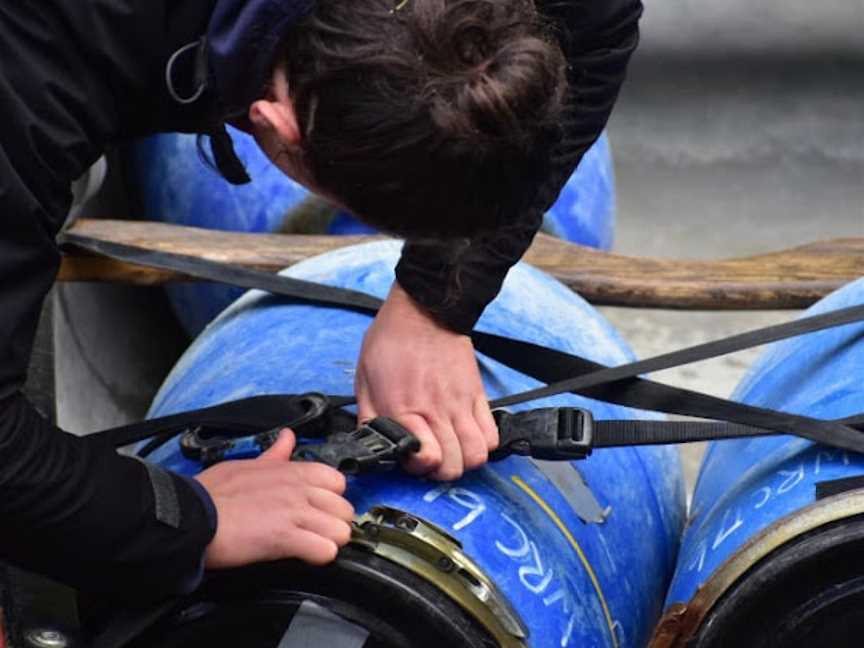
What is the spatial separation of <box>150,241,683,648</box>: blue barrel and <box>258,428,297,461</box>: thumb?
63mm

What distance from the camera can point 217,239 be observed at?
2154mm

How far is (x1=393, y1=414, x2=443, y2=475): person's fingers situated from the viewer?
134 centimetres

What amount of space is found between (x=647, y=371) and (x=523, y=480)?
17 cm

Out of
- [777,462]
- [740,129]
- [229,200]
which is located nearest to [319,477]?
[777,462]

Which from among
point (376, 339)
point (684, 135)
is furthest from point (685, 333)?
point (376, 339)

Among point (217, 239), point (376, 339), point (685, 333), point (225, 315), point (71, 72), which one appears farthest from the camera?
point (685, 333)

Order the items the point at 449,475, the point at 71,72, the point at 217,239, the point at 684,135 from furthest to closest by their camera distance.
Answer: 1. the point at 684,135
2. the point at 217,239
3. the point at 449,475
4. the point at 71,72

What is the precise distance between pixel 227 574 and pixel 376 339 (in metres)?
0.28

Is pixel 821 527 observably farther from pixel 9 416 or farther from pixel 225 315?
pixel 225 315

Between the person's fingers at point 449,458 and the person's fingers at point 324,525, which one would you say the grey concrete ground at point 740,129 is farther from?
the person's fingers at point 324,525

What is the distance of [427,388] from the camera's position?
1.42 meters

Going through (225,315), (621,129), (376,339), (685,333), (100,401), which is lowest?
(376,339)

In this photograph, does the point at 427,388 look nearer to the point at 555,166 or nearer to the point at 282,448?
the point at 282,448

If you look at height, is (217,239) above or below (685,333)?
below
